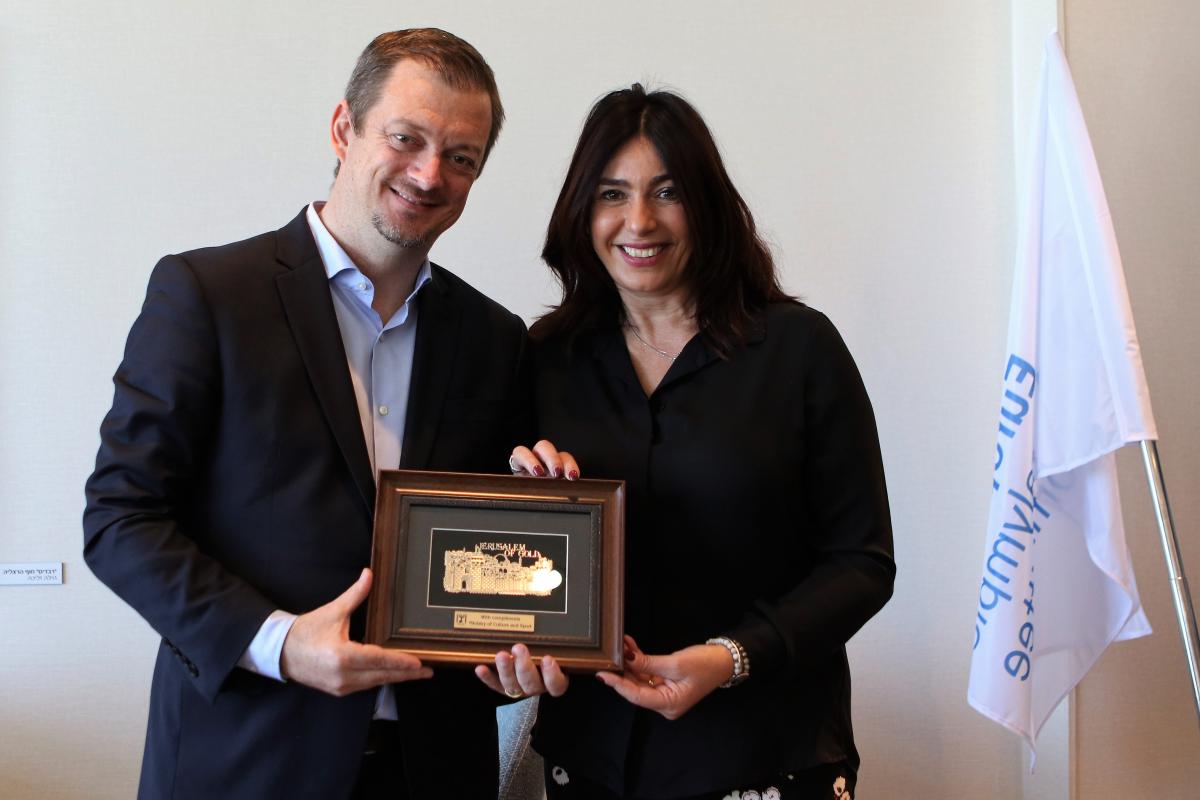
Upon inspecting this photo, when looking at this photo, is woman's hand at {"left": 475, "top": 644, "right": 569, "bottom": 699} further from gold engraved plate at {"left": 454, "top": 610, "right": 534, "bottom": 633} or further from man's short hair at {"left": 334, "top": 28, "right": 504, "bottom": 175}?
man's short hair at {"left": 334, "top": 28, "right": 504, "bottom": 175}

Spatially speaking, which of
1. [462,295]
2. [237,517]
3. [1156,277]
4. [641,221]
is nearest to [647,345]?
[641,221]

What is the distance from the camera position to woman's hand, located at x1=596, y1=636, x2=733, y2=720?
1.64m

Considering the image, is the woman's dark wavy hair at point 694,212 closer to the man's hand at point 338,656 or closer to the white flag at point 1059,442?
the man's hand at point 338,656

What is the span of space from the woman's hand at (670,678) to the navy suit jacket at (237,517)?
336 mm

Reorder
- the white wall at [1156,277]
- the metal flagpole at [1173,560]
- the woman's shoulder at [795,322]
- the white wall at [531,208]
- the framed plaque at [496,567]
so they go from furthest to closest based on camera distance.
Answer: the white wall at [1156,277] → the white wall at [531,208] → the metal flagpole at [1173,560] → the woman's shoulder at [795,322] → the framed plaque at [496,567]

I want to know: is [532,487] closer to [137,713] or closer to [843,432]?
[843,432]

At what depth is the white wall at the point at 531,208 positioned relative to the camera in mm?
2748

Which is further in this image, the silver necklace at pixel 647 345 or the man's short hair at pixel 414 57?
the silver necklace at pixel 647 345

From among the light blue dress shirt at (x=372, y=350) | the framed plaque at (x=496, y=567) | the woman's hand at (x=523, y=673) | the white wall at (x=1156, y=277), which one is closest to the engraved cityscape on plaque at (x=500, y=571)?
the framed plaque at (x=496, y=567)

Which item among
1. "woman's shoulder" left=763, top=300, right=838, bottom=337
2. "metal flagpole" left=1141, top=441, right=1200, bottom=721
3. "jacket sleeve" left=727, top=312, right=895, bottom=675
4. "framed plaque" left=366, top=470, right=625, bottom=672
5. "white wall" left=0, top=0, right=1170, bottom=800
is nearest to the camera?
"framed plaque" left=366, top=470, right=625, bottom=672

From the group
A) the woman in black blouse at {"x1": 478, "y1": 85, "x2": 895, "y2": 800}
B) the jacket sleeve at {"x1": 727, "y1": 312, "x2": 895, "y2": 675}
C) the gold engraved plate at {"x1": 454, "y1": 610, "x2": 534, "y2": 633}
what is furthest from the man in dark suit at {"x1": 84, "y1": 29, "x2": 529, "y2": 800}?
the jacket sleeve at {"x1": 727, "y1": 312, "x2": 895, "y2": 675}

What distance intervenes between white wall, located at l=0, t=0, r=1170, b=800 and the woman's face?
3.17ft

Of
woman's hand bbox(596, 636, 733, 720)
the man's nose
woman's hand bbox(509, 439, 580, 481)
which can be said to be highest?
the man's nose

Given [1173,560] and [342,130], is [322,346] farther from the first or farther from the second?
[1173,560]
